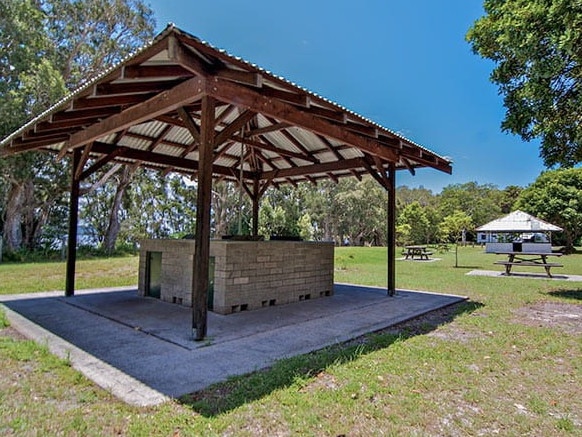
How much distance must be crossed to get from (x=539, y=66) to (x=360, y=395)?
625 centimetres

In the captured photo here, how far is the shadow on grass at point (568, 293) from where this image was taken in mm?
7886

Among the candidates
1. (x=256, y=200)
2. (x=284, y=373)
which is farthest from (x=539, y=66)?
(x=256, y=200)

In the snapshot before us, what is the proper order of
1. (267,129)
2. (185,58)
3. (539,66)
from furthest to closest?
1. (267,129)
2. (539,66)
3. (185,58)

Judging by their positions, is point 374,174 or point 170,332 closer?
point 170,332

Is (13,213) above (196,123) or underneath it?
underneath

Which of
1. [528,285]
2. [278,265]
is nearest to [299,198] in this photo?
[528,285]

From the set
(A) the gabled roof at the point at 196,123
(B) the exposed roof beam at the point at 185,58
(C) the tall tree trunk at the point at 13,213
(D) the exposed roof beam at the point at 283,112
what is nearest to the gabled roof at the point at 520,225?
(A) the gabled roof at the point at 196,123

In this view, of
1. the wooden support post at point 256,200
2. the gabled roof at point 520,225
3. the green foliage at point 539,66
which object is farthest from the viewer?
the gabled roof at point 520,225

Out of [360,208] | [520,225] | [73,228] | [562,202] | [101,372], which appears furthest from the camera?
[360,208]

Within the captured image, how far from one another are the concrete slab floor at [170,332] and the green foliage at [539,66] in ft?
13.5

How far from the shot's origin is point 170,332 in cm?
443

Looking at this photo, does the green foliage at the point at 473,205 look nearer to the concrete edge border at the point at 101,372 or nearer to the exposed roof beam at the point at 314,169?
the exposed roof beam at the point at 314,169

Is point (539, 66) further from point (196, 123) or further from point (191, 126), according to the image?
point (196, 123)

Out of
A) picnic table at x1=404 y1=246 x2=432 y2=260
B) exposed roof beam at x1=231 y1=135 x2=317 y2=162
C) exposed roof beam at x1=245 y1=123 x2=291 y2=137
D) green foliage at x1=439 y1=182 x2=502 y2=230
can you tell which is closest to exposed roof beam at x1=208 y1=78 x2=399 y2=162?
exposed roof beam at x1=245 y1=123 x2=291 y2=137
